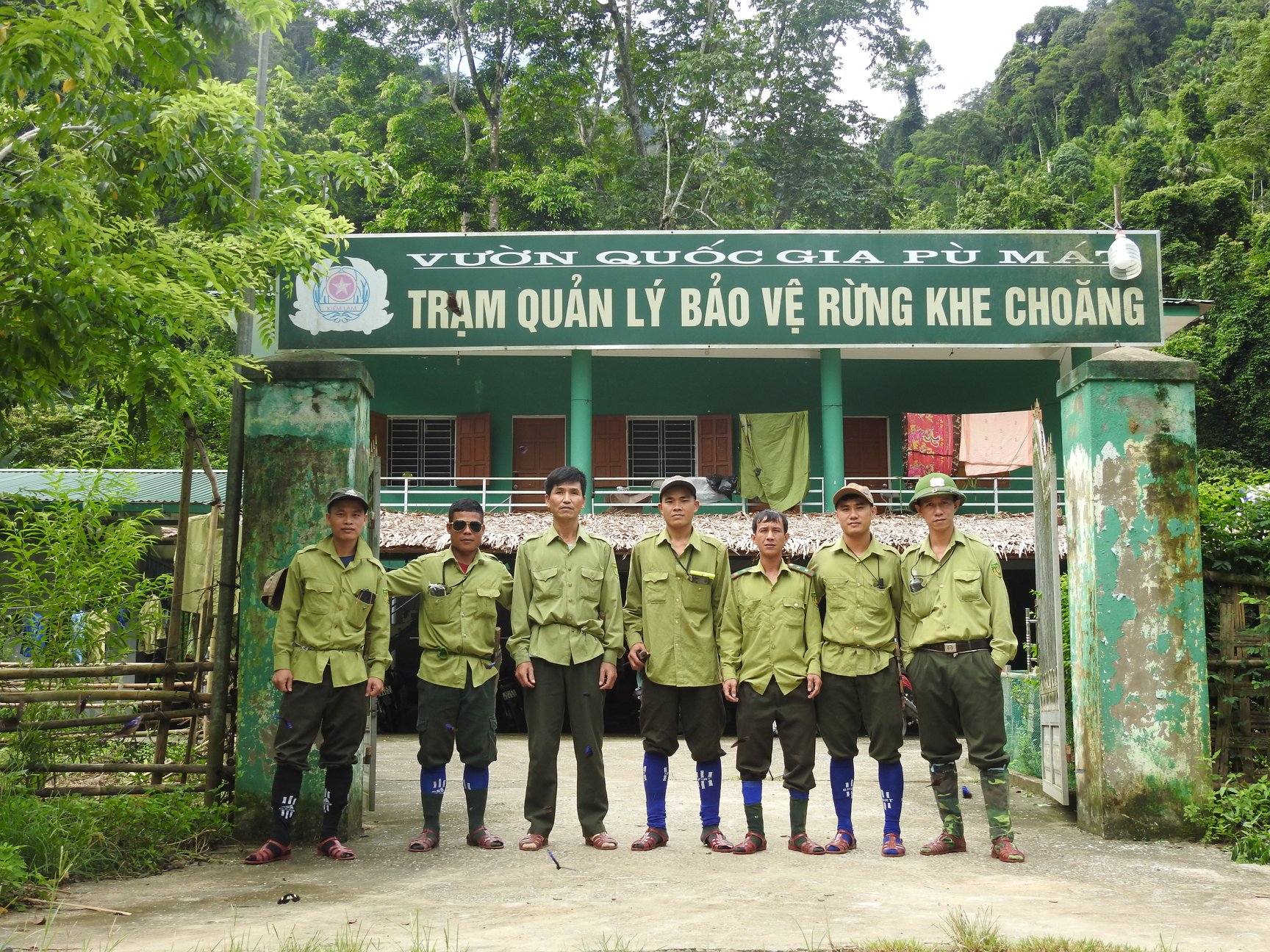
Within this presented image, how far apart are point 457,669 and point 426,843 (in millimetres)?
787

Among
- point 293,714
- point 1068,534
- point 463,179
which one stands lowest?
point 293,714

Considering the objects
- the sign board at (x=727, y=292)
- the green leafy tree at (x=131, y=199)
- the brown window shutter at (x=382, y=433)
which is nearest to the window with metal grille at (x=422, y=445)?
the brown window shutter at (x=382, y=433)

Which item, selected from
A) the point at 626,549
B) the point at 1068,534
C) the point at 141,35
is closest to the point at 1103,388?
the point at 1068,534

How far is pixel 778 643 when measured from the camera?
5.14 metres

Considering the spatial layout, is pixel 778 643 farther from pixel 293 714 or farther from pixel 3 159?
pixel 3 159

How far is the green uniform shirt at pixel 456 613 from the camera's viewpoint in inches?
210

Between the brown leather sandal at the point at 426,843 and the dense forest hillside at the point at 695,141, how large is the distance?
16.8m

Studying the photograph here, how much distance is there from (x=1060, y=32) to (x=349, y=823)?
5057 centimetres

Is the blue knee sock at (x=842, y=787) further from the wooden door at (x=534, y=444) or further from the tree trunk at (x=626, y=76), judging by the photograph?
the tree trunk at (x=626, y=76)

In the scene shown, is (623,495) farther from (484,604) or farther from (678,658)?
(678,658)

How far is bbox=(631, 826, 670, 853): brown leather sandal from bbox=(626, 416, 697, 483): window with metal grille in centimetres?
1091

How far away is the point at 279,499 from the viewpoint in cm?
561

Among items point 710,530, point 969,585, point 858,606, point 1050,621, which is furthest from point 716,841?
point 710,530

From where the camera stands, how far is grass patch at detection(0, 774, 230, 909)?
4.29 m
